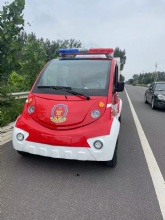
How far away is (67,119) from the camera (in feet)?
12.0

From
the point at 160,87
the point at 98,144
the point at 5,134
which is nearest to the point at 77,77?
the point at 98,144

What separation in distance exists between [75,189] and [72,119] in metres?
1.04

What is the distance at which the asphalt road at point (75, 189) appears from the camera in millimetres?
2684

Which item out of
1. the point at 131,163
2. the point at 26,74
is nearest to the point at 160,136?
the point at 131,163

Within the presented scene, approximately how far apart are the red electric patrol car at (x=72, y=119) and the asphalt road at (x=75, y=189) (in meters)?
0.31

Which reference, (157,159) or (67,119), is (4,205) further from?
(157,159)

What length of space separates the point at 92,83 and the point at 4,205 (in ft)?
8.35

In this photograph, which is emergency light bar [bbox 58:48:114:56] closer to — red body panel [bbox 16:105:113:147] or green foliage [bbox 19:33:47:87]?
red body panel [bbox 16:105:113:147]

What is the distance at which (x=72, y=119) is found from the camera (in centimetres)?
364

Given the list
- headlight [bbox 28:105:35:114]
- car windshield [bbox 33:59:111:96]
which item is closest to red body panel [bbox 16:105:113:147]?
headlight [bbox 28:105:35:114]

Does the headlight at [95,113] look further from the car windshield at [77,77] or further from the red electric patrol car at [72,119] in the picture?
the car windshield at [77,77]

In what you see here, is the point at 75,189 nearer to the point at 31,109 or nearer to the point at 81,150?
the point at 81,150

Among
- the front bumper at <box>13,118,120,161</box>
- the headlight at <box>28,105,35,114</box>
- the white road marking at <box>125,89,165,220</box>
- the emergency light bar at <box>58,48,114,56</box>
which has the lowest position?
the white road marking at <box>125,89,165,220</box>

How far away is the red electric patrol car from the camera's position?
3461 mm
